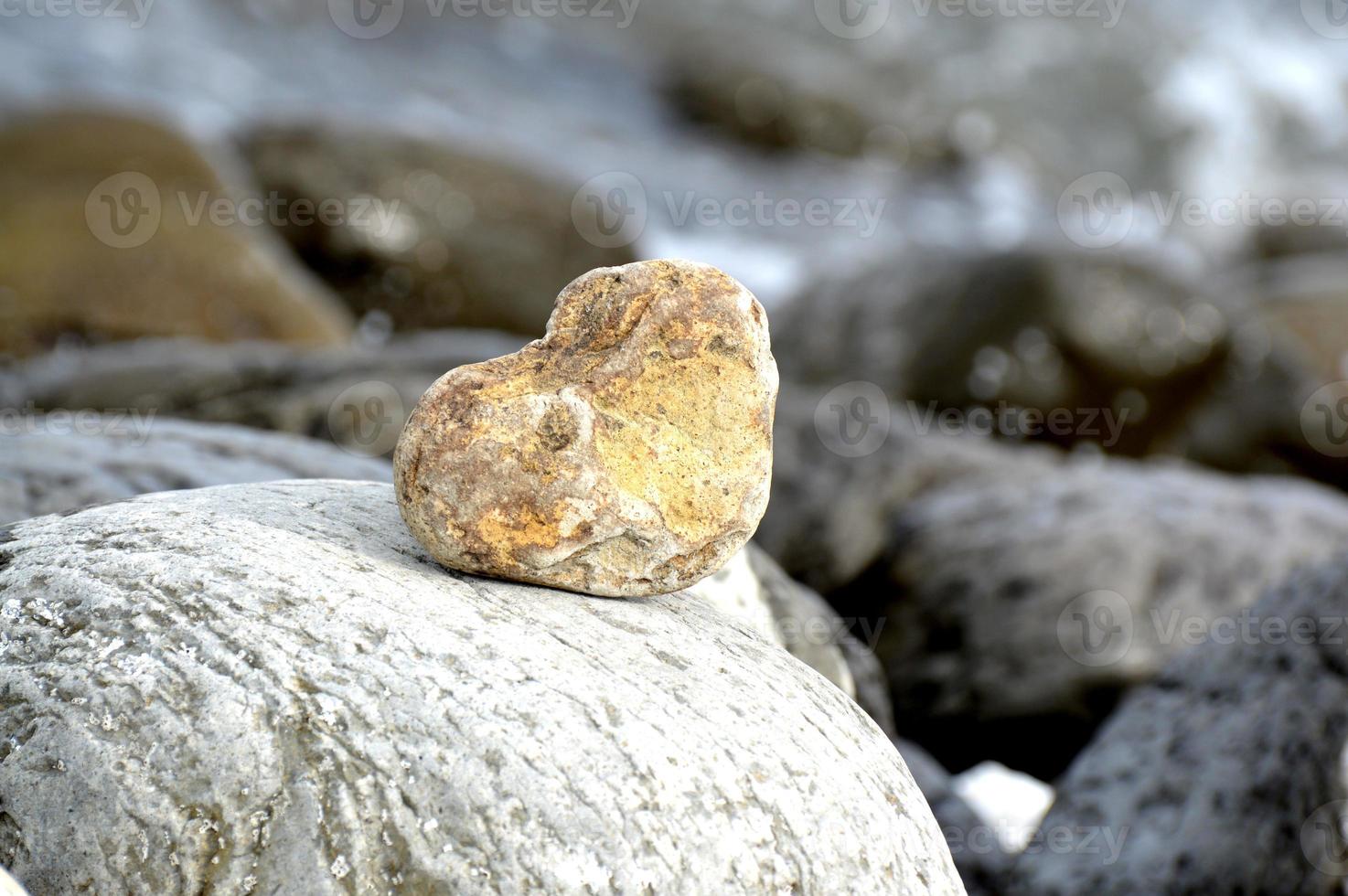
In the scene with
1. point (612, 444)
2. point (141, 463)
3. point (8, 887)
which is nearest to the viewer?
point (8, 887)

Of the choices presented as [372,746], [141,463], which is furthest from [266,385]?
[372,746]

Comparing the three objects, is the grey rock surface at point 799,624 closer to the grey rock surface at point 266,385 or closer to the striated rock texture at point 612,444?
the striated rock texture at point 612,444

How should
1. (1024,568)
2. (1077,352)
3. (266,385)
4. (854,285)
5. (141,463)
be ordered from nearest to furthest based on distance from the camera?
(141,463)
(1024,568)
(266,385)
(1077,352)
(854,285)

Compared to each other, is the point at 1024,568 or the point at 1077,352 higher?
the point at 1077,352

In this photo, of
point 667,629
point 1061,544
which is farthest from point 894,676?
point 667,629

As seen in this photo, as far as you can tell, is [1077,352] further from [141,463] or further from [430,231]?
[141,463]

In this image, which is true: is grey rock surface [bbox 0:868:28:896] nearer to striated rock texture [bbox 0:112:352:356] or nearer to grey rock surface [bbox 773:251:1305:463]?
striated rock texture [bbox 0:112:352:356]

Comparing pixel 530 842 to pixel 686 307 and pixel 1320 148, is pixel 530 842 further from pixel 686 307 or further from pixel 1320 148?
pixel 1320 148

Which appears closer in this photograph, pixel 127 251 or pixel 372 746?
pixel 372 746

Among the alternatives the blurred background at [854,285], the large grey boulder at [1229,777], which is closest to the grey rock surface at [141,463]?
the blurred background at [854,285]
